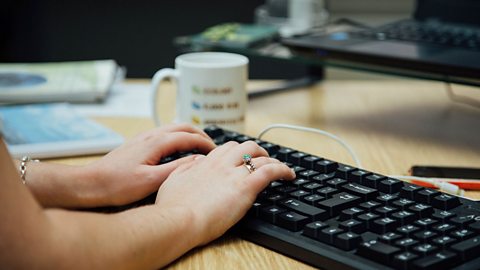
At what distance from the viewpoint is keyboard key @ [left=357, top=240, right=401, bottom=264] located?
0.58 m

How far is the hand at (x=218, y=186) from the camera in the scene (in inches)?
26.3

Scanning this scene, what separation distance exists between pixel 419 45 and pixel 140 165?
0.54 meters

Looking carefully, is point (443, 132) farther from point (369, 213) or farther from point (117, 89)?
point (117, 89)

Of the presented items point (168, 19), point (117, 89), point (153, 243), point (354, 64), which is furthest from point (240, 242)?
point (168, 19)

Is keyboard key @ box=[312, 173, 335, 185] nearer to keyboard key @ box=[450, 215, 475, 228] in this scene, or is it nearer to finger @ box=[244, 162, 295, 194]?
finger @ box=[244, 162, 295, 194]

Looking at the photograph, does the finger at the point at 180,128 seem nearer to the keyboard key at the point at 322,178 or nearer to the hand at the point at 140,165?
the hand at the point at 140,165

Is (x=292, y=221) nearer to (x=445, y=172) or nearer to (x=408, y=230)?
(x=408, y=230)

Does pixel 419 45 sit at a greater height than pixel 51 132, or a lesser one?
greater

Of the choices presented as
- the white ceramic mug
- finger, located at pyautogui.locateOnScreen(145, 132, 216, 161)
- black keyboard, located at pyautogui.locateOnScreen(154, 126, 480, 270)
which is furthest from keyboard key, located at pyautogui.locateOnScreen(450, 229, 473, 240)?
the white ceramic mug

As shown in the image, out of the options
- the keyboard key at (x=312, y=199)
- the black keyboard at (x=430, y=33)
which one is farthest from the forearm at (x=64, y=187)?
the black keyboard at (x=430, y=33)

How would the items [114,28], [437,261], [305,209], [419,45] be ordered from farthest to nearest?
[114,28], [419,45], [305,209], [437,261]

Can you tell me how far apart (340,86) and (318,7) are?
16 cm

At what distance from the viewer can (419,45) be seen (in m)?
1.14

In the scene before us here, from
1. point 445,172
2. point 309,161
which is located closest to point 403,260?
point 309,161
